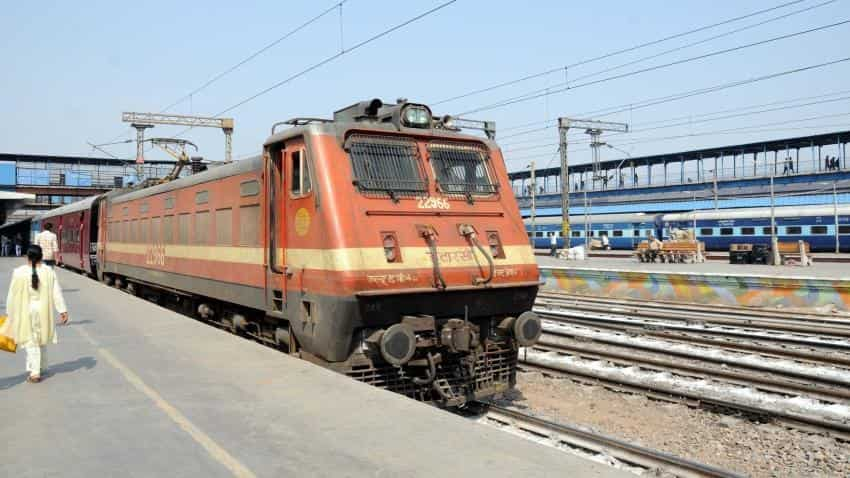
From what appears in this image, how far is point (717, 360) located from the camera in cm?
1049

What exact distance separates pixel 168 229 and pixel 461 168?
6.99m

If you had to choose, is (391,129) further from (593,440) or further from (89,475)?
(89,475)

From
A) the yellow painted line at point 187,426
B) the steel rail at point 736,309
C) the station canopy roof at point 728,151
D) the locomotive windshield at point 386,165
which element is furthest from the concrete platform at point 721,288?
the station canopy roof at point 728,151

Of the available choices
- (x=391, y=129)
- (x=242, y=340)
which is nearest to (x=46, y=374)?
(x=242, y=340)

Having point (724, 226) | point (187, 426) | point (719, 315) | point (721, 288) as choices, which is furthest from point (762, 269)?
point (187, 426)

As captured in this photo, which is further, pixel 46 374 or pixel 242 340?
pixel 242 340

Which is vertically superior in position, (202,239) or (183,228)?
(183,228)

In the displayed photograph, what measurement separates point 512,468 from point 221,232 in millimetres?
6734

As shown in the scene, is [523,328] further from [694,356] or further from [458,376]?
[694,356]

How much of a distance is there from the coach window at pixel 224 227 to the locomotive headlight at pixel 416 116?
3.04 meters

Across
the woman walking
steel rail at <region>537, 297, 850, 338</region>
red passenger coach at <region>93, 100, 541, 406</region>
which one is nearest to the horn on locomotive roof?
red passenger coach at <region>93, 100, 541, 406</region>

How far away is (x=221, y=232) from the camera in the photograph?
9828 mm

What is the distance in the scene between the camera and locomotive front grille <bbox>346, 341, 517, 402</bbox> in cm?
726

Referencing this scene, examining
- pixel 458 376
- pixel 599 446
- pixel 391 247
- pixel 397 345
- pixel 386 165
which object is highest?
pixel 386 165
